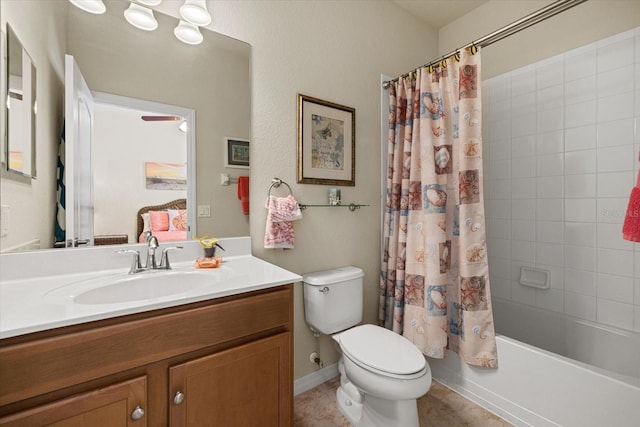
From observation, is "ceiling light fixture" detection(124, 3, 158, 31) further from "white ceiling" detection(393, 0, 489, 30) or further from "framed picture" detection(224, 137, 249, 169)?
"white ceiling" detection(393, 0, 489, 30)

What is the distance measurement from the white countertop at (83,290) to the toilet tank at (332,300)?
42 cm

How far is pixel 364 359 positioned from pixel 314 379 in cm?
71

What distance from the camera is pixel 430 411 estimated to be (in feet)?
5.27

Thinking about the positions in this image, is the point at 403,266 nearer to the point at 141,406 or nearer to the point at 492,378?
the point at 492,378

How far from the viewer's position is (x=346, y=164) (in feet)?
6.38

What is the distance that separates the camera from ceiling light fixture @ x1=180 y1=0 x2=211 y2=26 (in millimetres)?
1363

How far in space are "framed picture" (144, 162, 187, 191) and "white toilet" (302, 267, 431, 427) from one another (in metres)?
0.86

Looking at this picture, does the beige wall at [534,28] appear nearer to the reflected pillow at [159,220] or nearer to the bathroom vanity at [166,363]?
the bathroom vanity at [166,363]

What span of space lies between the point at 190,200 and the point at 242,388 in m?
0.89

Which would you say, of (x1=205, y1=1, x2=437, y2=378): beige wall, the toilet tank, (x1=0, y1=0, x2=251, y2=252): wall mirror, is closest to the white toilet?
the toilet tank

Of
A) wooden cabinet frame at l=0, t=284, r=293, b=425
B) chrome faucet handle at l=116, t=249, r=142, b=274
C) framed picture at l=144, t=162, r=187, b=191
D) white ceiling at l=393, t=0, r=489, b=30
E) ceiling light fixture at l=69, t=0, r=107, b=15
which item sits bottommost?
wooden cabinet frame at l=0, t=284, r=293, b=425

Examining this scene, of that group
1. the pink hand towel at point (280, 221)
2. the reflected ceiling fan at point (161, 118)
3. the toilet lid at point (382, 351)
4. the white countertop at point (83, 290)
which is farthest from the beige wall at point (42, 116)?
the toilet lid at point (382, 351)

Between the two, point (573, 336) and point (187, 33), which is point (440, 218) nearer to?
point (573, 336)

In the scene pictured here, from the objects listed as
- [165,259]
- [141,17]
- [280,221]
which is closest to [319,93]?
[280,221]
